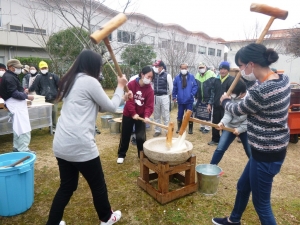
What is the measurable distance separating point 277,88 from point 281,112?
198mm

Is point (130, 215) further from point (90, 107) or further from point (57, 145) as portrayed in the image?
point (90, 107)

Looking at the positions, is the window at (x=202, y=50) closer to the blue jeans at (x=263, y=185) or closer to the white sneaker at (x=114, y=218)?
the white sneaker at (x=114, y=218)

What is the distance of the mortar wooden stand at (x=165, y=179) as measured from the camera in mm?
2855

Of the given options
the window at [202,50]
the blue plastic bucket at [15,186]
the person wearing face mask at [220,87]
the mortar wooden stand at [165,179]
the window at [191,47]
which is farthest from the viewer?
the window at [202,50]

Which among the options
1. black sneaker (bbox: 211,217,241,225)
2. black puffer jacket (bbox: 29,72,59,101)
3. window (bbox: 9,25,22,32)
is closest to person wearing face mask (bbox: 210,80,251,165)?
black sneaker (bbox: 211,217,241,225)

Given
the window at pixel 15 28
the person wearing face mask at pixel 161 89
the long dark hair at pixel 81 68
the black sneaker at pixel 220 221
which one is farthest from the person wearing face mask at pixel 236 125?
the window at pixel 15 28

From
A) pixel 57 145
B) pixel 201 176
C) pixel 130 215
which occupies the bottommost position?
pixel 130 215

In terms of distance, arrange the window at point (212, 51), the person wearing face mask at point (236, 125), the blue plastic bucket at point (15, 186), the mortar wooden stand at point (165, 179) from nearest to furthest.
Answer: the blue plastic bucket at point (15, 186), the mortar wooden stand at point (165, 179), the person wearing face mask at point (236, 125), the window at point (212, 51)

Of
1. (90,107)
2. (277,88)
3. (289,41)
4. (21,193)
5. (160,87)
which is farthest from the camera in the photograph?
(289,41)

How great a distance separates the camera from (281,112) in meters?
1.79

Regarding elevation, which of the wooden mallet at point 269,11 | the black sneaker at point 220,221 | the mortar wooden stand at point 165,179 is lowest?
the black sneaker at point 220,221

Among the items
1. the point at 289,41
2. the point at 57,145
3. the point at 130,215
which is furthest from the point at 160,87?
the point at 289,41

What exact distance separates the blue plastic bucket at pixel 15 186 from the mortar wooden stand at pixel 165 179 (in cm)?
142

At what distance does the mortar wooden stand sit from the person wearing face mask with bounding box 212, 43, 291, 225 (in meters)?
1.10
